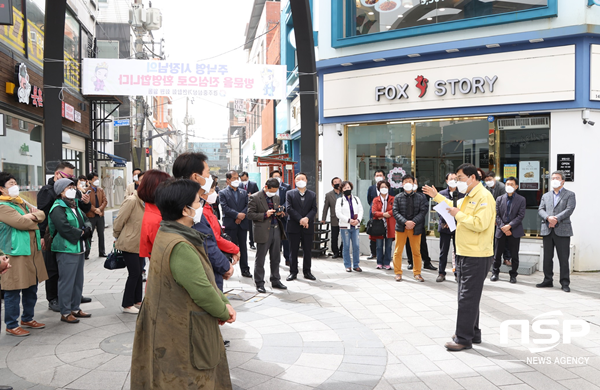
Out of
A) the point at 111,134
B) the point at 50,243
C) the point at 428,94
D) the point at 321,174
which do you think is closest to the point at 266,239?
the point at 50,243

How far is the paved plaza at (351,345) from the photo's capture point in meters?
4.19

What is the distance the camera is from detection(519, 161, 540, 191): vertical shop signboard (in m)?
10.0

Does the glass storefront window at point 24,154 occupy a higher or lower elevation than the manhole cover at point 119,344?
higher

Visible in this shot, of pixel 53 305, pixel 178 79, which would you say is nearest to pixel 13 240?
pixel 53 305

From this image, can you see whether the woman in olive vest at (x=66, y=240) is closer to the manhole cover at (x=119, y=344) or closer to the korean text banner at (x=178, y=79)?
the manhole cover at (x=119, y=344)

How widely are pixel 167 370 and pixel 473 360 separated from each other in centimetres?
322

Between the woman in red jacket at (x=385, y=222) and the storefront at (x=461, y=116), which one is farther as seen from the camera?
the woman in red jacket at (x=385, y=222)

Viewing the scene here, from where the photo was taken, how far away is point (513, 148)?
10.2 meters

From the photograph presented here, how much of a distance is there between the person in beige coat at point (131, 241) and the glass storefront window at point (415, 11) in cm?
791

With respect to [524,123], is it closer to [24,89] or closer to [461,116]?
[461,116]

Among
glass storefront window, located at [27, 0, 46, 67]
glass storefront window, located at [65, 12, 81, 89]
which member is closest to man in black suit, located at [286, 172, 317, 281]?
glass storefront window, located at [27, 0, 46, 67]

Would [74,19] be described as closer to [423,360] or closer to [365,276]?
[365,276]

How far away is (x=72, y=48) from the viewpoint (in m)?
17.2

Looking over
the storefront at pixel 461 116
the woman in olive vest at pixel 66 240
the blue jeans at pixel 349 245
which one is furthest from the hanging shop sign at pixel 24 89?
the blue jeans at pixel 349 245
